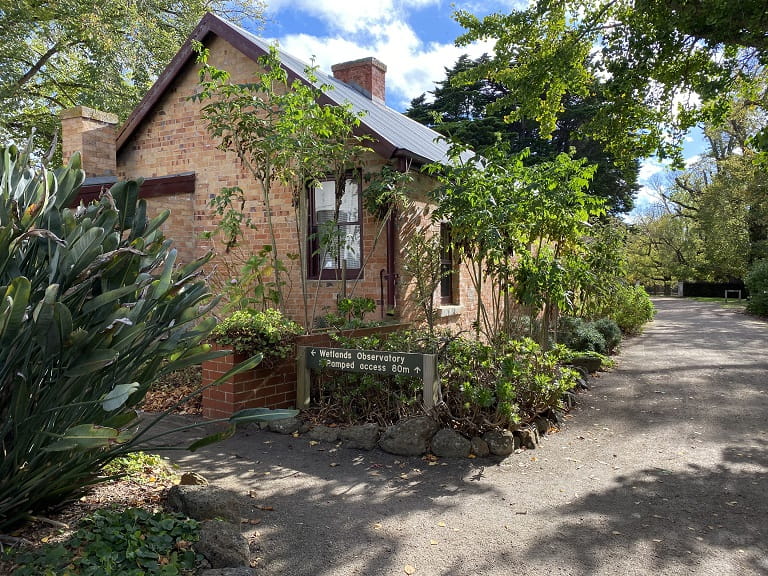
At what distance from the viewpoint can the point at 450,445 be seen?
5.28 metres

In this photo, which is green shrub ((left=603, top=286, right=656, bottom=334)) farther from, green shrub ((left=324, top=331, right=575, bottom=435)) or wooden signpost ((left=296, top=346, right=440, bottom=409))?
wooden signpost ((left=296, top=346, right=440, bottom=409))

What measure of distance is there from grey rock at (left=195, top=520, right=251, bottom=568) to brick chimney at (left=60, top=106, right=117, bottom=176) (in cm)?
1052

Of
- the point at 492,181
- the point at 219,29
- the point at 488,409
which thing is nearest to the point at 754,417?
the point at 488,409

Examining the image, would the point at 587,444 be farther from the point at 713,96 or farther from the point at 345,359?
the point at 713,96

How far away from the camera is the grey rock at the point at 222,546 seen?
2.90m

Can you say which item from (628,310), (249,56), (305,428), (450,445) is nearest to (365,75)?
(249,56)

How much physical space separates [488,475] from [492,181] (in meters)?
3.54

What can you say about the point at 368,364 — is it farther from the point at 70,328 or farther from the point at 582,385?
the point at 582,385

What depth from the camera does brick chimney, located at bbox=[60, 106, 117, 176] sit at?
1160 cm

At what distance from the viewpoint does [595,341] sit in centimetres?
1062

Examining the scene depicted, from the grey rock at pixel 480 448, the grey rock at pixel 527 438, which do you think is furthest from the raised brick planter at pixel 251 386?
the grey rock at pixel 527 438

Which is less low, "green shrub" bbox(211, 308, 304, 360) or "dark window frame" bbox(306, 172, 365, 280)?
"dark window frame" bbox(306, 172, 365, 280)

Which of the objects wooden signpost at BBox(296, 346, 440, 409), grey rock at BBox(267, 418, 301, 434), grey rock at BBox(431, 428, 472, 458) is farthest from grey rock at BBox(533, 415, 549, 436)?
grey rock at BBox(267, 418, 301, 434)

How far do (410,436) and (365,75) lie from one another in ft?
36.6
